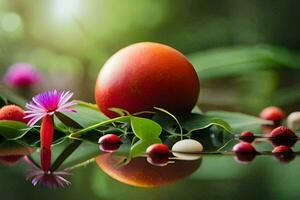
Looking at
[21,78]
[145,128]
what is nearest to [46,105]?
[145,128]

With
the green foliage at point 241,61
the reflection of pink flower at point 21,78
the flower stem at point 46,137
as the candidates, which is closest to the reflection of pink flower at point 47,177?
the flower stem at point 46,137

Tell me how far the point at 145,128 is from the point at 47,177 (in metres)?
0.16

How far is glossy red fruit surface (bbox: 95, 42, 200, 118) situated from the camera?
2.56ft

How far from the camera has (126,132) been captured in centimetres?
78

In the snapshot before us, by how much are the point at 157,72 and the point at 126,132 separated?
0.26 feet

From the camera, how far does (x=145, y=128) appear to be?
2.32 ft

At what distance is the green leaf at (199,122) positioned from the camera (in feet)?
2.43

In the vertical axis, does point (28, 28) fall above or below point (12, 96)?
above

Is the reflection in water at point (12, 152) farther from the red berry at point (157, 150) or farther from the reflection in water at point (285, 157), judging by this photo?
the reflection in water at point (285, 157)

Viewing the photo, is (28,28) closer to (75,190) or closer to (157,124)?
(157,124)

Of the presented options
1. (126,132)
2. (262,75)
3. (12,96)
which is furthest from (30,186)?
(262,75)

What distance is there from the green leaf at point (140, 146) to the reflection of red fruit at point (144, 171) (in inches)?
0.8

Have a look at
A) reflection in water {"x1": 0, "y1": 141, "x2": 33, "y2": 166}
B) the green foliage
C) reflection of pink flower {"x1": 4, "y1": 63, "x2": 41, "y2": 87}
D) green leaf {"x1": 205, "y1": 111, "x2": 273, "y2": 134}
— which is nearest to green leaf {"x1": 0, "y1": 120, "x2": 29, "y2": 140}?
reflection in water {"x1": 0, "y1": 141, "x2": 33, "y2": 166}

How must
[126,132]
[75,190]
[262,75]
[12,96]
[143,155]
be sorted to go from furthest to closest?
1. [262,75]
2. [12,96]
3. [126,132]
4. [143,155]
5. [75,190]
